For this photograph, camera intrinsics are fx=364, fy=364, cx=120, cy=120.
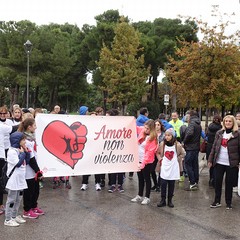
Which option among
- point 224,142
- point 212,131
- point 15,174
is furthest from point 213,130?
point 15,174

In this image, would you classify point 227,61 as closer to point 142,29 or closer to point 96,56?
point 96,56

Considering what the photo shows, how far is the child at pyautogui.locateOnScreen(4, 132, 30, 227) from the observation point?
5598 millimetres

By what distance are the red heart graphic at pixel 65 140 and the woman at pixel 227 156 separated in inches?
106

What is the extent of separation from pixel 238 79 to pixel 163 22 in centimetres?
2546

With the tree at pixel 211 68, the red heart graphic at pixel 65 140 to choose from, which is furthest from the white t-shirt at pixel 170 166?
the tree at pixel 211 68

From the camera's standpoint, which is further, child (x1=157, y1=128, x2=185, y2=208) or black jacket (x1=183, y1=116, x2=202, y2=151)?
black jacket (x1=183, y1=116, x2=202, y2=151)

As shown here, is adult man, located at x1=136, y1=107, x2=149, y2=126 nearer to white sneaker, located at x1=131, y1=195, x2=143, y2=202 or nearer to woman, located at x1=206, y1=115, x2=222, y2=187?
woman, located at x1=206, y1=115, x2=222, y2=187

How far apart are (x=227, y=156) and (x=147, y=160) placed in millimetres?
1517

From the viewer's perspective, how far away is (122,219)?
605 cm

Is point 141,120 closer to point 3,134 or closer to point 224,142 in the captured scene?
point 224,142

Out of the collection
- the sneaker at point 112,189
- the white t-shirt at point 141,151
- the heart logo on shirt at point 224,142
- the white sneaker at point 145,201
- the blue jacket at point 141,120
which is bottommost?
the sneaker at point 112,189

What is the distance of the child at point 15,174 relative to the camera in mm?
5598

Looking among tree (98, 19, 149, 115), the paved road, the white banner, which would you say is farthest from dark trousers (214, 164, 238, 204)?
tree (98, 19, 149, 115)

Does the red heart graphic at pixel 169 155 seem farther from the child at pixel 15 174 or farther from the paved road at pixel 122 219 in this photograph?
the child at pixel 15 174
